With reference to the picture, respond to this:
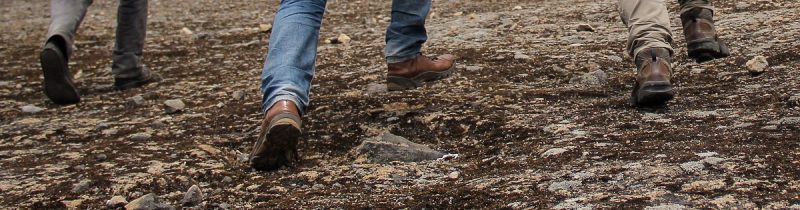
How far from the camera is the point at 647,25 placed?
3658 mm

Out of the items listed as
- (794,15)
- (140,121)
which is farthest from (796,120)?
(140,121)

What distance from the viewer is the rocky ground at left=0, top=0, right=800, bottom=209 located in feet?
8.91

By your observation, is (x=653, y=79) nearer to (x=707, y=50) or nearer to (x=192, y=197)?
(x=707, y=50)

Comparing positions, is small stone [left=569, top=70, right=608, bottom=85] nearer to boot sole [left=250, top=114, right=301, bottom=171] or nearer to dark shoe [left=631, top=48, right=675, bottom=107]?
dark shoe [left=631, top=48, right=675, bottom=107]

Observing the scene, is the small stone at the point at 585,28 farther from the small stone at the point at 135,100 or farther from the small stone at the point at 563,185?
the small stone at the point at 563,185

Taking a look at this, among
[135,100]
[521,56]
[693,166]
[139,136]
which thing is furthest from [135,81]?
[693,166]

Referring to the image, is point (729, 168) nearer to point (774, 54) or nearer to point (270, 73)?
point (270, 73)

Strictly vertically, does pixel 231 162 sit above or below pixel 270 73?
below

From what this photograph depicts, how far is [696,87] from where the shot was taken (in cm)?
391

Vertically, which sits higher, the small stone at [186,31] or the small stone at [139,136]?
the small stone at [139,136]

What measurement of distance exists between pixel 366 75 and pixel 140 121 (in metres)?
1.24

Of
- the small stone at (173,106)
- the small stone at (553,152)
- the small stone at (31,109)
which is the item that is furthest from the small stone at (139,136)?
the small stone at (553,152)

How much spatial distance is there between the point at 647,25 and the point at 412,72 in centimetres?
114

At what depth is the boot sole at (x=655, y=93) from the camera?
134 inches
